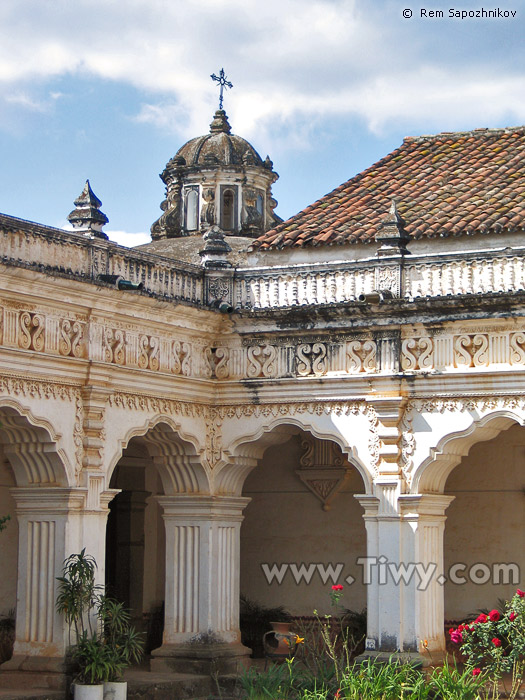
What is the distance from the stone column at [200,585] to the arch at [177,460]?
126 millimetres

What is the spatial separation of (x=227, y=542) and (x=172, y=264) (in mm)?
3183

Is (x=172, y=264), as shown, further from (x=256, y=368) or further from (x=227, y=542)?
(x=227, y=542)

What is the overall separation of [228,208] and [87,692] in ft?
35.9

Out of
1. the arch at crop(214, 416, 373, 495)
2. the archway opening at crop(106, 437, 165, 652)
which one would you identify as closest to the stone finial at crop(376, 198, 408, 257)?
the arch at crop(214, 416, 373, 495)

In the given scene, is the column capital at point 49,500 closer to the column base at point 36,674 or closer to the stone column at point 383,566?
the column base at point 36,674

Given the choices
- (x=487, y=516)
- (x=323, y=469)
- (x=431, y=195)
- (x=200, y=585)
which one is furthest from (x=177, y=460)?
(x=431, y=195)

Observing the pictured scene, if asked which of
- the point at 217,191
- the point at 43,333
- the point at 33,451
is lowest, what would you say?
the point at 33,451

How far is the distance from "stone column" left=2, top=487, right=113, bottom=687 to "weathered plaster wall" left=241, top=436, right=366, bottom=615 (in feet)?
14.1

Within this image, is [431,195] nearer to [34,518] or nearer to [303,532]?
[303,532]

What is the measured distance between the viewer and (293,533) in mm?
18109

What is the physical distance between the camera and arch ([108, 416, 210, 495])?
15773 millimetres

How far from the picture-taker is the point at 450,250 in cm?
1695

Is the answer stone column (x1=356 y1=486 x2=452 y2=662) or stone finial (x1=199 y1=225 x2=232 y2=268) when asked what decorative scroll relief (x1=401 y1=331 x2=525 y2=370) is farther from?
stone finial (x1=199 y1=225 x2=232 y2=268)

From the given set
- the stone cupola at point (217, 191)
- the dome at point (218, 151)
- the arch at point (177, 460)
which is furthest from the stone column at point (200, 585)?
the dome at point (218, 151)
